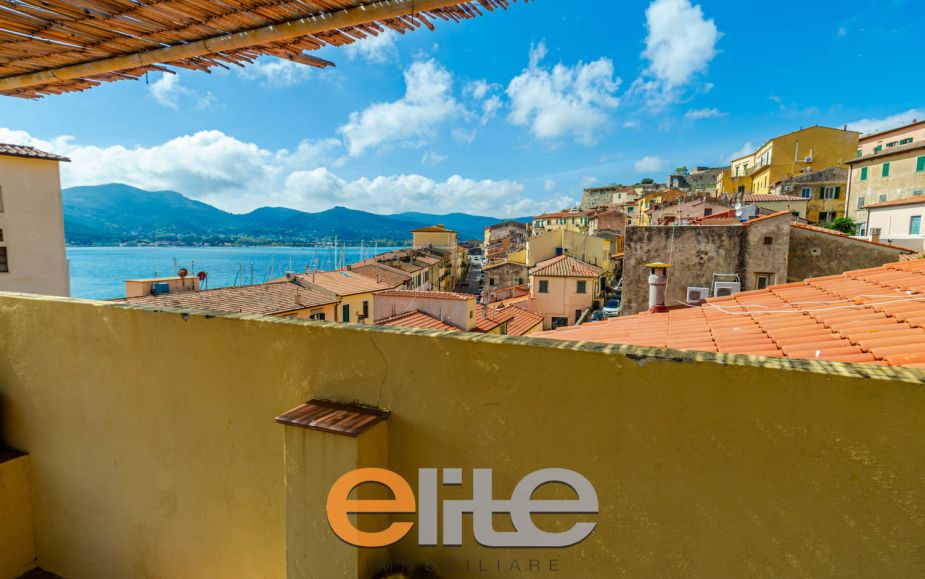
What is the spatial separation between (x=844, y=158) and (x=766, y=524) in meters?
53.6

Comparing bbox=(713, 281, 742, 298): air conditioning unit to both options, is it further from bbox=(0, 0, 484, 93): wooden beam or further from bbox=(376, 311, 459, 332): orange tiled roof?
bbox=(0, 0, 484, 93): wooden beam

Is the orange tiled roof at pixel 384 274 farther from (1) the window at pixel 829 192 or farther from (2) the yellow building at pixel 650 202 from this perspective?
(1) the window at pixel 829 192

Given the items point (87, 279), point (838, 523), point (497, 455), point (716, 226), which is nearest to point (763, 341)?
point (838, 523)

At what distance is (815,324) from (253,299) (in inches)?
798

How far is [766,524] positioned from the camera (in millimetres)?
1592

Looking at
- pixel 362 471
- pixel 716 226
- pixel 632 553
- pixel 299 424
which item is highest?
pixel 716 226

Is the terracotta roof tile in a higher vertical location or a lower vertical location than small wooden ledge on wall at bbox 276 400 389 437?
higher

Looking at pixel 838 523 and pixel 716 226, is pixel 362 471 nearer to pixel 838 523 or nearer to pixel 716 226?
pixel 838 523

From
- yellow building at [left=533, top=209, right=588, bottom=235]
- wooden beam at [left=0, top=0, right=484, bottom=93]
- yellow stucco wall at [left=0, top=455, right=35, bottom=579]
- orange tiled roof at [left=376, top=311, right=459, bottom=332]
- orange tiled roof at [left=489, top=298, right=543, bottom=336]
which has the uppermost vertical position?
yellow building at [left=533, top=209, right=588, bottom=235]

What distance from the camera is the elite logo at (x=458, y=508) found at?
188 cm

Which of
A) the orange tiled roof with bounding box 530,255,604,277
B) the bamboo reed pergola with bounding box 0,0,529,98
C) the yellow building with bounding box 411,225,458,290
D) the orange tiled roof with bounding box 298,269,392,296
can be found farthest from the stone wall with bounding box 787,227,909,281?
the yellow building with bounding box 411,225,458,290

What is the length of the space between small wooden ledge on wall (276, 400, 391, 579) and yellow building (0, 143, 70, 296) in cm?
2493

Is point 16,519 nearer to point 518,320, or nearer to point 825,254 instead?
point 825,254

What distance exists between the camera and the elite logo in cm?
188
